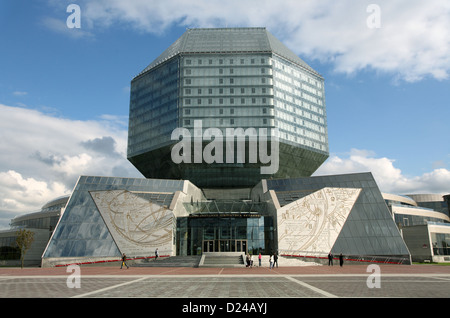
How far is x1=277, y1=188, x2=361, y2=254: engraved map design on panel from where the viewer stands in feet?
174

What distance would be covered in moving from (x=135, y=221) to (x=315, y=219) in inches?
1081

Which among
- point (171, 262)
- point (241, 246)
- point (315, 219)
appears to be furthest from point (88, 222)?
point (315, 219)

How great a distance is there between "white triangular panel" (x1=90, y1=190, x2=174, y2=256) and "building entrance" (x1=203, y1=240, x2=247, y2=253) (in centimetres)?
713

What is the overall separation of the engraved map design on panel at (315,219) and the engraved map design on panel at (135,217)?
58.2 feet

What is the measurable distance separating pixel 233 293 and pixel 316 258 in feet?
113

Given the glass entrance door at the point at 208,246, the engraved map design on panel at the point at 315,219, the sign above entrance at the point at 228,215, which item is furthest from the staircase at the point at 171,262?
the engraved map design on panel at the point at 315,219

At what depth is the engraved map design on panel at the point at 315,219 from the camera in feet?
174

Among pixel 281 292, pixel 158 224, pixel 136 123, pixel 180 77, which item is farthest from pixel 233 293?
pixel 136 123

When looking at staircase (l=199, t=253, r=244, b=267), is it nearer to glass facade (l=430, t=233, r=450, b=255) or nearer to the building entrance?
the building entrance

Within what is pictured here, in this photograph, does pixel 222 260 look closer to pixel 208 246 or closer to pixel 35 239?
pixel 208 246

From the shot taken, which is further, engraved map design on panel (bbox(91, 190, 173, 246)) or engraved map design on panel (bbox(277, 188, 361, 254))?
engraved map design on panel (bbox(91, 190, 173, 246))

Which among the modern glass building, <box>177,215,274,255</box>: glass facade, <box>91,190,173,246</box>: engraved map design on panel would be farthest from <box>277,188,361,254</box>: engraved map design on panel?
<box>91,190,173,246</box>: engraved map design on panel

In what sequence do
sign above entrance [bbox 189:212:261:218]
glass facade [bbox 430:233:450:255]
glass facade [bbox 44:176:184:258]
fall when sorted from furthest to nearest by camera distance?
glass facade [bbox 430:233:450:255]
sign above entrance [bbox 189:212:261:218]
glass facade [bbox 44:176:184:258]

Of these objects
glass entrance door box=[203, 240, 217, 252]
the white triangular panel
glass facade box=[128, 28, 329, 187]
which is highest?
glass facade box=[128, 28, 329, 187]
